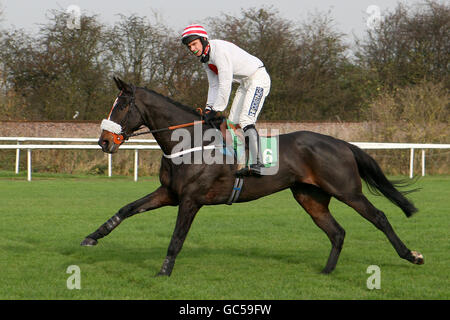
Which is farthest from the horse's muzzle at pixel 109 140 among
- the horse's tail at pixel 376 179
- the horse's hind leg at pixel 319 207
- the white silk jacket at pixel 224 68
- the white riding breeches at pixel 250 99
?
the horse's tail at pixel 376 179

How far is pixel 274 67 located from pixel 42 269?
20.8 m

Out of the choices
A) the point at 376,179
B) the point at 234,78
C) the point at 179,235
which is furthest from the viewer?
the point at 376,179

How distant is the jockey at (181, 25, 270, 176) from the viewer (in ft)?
18.6

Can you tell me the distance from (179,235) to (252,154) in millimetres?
971

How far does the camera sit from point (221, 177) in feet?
19.0

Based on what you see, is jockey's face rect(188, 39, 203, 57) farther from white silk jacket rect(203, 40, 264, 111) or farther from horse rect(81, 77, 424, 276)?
horse rect(81, 77, 424, 276)

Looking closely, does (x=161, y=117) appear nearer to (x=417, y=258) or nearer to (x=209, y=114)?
(x=209, y=114)

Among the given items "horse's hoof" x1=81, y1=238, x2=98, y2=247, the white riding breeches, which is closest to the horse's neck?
the white riding breeches

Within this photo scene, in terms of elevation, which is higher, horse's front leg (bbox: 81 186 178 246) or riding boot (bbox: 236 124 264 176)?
riding boot (bbox: 236 124 264 176)

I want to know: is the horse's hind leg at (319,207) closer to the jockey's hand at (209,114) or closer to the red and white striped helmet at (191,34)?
the jockey's hand at (209,114)

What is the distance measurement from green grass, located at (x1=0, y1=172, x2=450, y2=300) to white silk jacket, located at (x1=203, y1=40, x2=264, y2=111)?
60.7 inches

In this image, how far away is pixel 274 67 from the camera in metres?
25.8

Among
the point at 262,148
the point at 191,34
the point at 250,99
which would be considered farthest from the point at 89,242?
the point at 191,34
